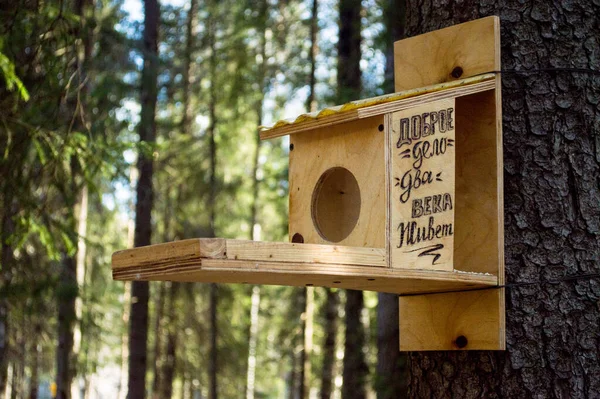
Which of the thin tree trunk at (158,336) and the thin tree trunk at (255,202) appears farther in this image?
the thin tree trunk at (255,202)

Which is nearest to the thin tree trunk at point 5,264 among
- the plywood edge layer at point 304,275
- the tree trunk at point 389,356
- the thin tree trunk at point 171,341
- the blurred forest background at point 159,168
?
the blurred forest background at point 159,168

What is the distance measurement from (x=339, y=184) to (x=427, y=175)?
1.59 feet

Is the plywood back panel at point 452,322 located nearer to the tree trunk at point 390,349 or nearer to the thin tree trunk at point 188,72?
the tree trunk at point 390,349

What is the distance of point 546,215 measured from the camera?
2562 mm

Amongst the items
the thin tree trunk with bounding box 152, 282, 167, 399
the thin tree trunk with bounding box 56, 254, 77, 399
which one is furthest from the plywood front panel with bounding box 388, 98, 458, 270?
the thin tree trunk with bounding box 152, 282, 167, 399

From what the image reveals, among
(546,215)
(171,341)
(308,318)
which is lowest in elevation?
(171,341)

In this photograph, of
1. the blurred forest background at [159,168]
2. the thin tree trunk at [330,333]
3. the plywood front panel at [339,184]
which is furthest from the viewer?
the thin tree trunk at [330,333]

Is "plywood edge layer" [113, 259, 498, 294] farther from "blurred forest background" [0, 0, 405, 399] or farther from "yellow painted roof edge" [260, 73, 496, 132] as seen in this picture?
"blurred forest background" [0, 0, 405, 399]

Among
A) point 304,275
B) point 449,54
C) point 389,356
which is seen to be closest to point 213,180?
point 389,356

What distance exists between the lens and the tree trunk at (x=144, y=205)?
1018 centimetres

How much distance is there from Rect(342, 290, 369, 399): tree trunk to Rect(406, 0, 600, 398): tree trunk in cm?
675

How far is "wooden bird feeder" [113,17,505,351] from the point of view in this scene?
96.9 inches

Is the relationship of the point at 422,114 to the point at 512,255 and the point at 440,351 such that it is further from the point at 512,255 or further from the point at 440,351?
the point at 440,351

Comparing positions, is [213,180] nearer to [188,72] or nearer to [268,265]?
[188,72]
